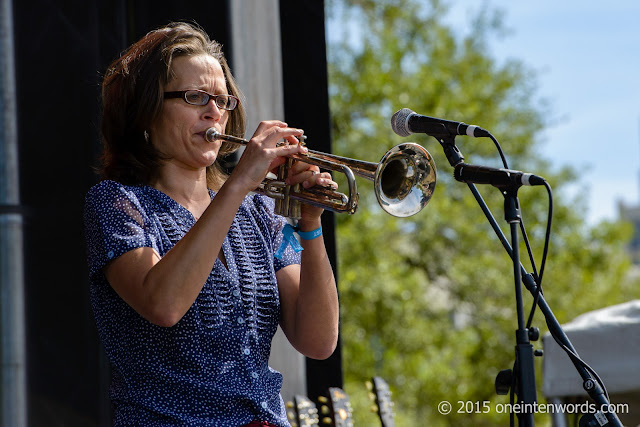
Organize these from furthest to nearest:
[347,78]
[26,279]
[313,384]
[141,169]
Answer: [347,78]
[313,384]
[26,279]
[141,169]

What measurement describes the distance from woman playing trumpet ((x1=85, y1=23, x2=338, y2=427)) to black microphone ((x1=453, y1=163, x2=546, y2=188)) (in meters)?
0.42

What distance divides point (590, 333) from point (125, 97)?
2.80 m

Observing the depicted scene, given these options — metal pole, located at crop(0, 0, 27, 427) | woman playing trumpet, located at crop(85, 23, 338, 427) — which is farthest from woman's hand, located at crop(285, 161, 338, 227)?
metal pole, located at crop(0, 0, 27, 427)

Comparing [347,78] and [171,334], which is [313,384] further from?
[347,78]

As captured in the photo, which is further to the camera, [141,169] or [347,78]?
[347,78]

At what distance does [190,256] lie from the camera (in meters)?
1.86

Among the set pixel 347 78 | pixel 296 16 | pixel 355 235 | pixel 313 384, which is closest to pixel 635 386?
pixel 313 384

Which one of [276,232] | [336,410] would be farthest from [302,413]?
[276,232]

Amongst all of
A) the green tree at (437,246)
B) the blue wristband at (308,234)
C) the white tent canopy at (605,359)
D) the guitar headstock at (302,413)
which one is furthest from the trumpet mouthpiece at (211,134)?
the green tree at (437,246)

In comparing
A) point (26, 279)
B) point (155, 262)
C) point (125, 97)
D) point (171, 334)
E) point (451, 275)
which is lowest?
point (171, 334)

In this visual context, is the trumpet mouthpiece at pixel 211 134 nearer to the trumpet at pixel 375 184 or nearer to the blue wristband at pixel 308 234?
the trumpet at pixel 375 184

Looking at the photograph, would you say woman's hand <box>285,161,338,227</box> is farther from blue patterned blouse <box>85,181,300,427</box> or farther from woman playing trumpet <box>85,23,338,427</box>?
blue patterned blouse <box>85,181,300,427</box>

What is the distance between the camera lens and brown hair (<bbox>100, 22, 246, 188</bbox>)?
217cm

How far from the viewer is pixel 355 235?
1033cm
